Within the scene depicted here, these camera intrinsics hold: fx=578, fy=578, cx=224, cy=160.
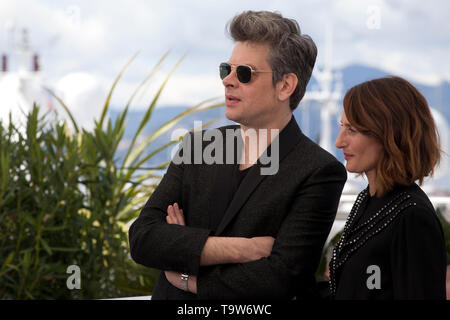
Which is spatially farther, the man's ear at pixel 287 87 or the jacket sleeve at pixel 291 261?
the man's ear at pixel 287 87

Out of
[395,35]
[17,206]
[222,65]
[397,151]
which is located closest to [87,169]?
[17,206]

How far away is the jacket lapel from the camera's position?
5.45 feet

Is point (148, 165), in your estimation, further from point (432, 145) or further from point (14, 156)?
point (432, 145)

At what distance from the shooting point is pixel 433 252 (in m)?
1.27

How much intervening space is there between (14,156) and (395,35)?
444ft

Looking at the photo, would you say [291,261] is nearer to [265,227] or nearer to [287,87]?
[265,227]

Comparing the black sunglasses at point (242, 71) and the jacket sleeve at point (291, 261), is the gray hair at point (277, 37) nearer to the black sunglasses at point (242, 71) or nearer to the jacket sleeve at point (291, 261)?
the black sunglasses at point (242, 71)

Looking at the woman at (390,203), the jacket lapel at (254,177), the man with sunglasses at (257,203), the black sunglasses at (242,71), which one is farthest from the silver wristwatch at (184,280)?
the black sunglasses at (242,71)

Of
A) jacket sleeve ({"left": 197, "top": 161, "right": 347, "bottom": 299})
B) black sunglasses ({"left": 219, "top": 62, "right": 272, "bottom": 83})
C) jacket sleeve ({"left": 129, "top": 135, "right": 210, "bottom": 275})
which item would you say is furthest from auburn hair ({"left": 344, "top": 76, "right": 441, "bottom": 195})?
jacket sleeve ({"left": 129, "top": 135, "right": 210, "bottom": 275})

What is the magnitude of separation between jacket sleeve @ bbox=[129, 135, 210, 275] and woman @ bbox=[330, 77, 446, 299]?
0.38 m

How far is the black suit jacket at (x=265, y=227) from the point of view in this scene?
1571 mm

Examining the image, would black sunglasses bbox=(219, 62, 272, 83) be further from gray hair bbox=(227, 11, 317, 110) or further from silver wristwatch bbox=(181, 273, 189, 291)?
silver wristwatch bbox=(181, 273, 189, 291)

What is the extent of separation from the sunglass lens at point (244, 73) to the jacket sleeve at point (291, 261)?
1.09 feet

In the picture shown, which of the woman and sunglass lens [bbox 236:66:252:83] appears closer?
the woman
